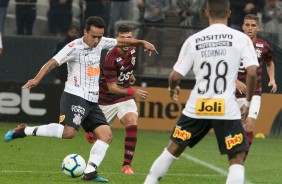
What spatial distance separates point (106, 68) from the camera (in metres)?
13.0

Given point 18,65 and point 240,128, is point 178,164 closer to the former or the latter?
point 240,128

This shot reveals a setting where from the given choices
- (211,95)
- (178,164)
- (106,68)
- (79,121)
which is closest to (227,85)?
(211,95)

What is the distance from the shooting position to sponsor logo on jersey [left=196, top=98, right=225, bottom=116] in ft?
28.6

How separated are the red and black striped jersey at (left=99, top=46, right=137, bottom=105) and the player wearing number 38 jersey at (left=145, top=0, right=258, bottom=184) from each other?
13.2ft

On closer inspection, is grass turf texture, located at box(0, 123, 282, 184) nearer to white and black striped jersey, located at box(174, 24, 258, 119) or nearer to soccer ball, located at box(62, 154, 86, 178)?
soccer ball, located at box(62, 154, 86, 178)

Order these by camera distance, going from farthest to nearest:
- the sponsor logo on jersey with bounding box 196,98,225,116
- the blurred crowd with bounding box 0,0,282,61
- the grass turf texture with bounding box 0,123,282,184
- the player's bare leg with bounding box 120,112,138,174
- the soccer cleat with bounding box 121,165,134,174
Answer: the blurred crowd with bounding box 0,0,282,61
the player's bare leg with bounding box 120,112,138,174
the soccer cleat with bounding box 121,165,134,174
the grass turf texture with bounding box 0,123,282,184
the sponsor logo on jersey with bounding box 196,98,225,116

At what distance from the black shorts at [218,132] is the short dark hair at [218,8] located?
968 millimetres

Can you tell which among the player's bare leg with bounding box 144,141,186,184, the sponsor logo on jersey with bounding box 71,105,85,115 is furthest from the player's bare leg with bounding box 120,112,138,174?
the player's bare leg with bounding box 144,141,186,184

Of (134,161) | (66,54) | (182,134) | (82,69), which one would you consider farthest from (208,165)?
(182,134)

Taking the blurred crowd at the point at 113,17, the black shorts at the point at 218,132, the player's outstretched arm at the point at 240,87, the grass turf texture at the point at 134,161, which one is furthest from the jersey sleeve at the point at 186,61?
the blurred crowd at the point at 113,17

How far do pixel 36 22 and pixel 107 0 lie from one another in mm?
1608

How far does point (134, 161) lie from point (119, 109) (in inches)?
46.1

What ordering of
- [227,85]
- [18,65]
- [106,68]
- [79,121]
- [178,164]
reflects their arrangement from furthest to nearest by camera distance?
[18,65] < [178,164] < [106,68] < [79,121] < [227,85]

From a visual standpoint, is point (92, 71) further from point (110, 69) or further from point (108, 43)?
point (110, 69)
